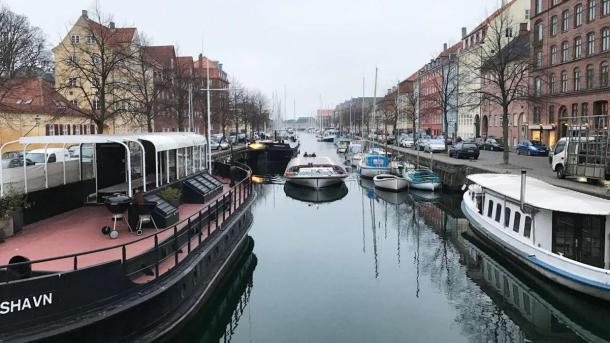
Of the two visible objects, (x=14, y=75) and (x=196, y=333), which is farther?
(x=14, y=75)

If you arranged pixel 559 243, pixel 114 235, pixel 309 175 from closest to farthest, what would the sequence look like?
pixel 114 235
pixel 559 243
pixel 309 175

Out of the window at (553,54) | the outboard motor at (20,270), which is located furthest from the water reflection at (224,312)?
the window at (553,54)

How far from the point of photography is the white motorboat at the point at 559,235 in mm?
14400

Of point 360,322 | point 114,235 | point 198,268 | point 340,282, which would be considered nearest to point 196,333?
point 198,268

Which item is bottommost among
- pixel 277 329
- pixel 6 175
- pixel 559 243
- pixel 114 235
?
pixel 277 329

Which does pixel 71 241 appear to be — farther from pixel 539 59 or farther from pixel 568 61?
pixel 539 59

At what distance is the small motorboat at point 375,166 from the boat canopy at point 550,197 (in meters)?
23.6

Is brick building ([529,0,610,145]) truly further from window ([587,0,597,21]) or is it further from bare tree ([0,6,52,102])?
bare tree ([0,6,52,102])

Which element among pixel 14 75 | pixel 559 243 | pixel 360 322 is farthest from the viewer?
pixel 14 75

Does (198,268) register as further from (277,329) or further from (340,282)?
(340,282)

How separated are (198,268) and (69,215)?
13.7 feet

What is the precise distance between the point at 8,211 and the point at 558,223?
15.2 metres

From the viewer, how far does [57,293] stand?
332 inches

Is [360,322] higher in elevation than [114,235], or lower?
lower
